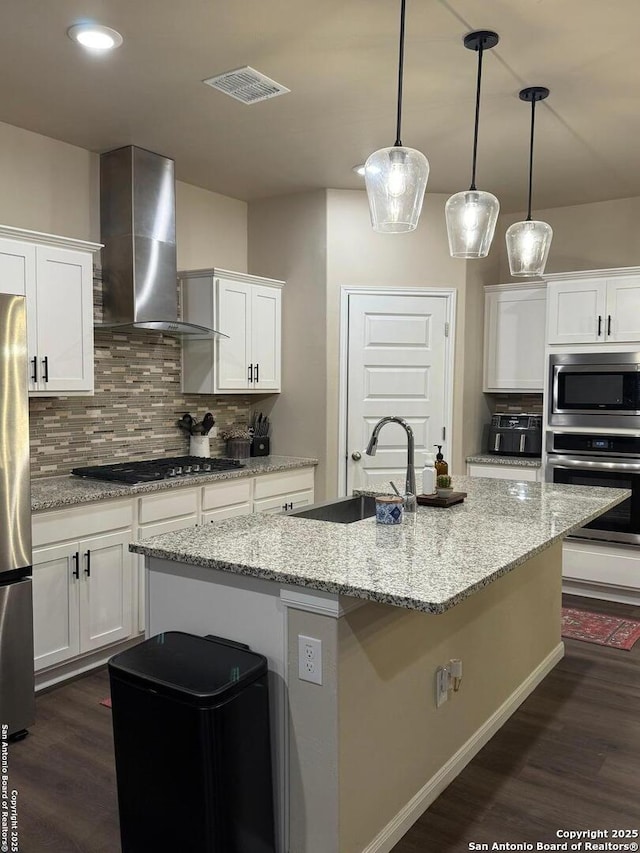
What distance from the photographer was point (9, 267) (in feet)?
10.9

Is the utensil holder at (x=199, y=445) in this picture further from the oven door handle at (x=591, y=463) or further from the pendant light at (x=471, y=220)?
the pendant light at (x=471, y=220)

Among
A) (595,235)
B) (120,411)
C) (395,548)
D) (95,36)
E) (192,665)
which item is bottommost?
(192,665)

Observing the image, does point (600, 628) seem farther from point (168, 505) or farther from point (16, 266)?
point (16, 266)

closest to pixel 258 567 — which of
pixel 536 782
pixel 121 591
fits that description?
pixel 536 782

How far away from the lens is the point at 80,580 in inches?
134

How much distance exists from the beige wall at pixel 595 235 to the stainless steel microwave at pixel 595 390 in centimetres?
87

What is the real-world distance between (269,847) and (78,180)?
3.55m

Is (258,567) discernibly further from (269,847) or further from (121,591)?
(121,591)

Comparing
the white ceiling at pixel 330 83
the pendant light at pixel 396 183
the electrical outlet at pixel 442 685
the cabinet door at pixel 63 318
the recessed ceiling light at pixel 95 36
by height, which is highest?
the white ceiling at pixel 330 83

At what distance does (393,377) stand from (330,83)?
7.50ft

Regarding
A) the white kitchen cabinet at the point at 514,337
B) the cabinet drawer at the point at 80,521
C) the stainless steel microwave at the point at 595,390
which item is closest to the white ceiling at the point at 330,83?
the white kitchen cabinet at the point at 514,337

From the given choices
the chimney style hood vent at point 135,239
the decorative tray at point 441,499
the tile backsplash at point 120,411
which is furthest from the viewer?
the chimney style hood vent at point 135,239

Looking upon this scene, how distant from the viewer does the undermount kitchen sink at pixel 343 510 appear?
305cm

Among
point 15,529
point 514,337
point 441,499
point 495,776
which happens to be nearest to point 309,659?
point 495,776
